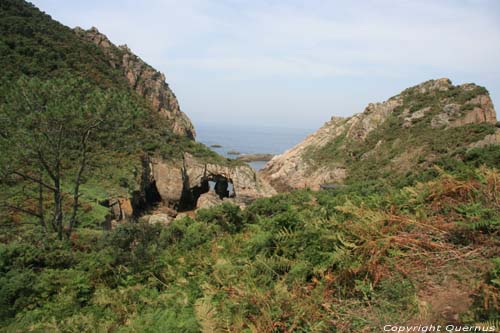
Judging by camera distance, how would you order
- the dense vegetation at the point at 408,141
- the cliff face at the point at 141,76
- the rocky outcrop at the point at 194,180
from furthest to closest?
1. the cliff face at the point at 141,76
2. the dense vegetation at the point at 408,141
3. the rocky outcrop at the point at 194,180

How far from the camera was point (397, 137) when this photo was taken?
44.2 metres

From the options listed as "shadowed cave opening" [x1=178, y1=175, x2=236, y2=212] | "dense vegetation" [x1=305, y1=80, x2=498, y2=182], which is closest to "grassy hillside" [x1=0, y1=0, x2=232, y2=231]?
"shadowed cave opening" [x1=178, y1=175, x2=236, y2=212]

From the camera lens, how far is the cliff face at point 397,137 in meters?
36.1

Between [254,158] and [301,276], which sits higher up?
[301,276]

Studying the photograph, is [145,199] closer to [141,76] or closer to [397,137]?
[141,76]

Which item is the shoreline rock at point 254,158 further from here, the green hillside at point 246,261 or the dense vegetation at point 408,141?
the green hillside at point 246,261

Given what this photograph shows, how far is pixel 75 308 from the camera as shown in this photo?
6012 millimetres

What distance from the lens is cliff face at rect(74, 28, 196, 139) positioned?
4703 cm

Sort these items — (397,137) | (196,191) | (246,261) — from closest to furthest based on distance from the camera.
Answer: (246,261) → (196,191) → (397,137)

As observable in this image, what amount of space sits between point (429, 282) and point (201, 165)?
105 feet

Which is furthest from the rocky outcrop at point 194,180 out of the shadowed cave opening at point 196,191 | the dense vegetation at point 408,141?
the dense vegetation at point 408,141

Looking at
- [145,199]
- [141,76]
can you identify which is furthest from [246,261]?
[141,76]

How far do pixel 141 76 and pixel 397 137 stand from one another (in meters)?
38.2

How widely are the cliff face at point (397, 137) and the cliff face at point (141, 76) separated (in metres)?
20.0
